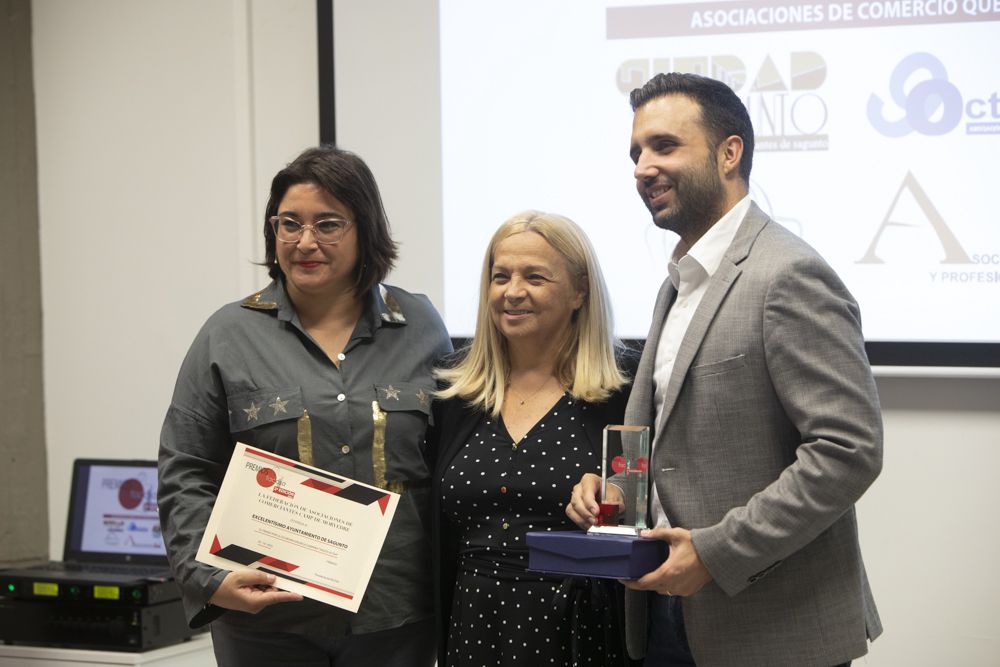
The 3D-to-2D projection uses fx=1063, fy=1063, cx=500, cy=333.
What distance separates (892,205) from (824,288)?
160 cm

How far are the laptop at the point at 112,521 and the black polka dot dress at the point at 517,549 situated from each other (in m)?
1.50

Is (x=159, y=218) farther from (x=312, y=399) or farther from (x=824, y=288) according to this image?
(x=824, y=288)

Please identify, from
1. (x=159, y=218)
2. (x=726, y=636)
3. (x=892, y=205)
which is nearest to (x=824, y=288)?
(x=726, y=636)

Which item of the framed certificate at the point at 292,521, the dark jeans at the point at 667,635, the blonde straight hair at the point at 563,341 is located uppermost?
the blonde straight hair at the point at 563,341

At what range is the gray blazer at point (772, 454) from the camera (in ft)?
5.29

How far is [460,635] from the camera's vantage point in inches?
84.2

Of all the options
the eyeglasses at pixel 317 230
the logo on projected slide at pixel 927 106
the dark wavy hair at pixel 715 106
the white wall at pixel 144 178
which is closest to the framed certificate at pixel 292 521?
the eyeglasses at pixel 317 230

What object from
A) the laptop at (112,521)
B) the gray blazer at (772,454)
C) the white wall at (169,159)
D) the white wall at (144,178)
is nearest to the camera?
the gray blazer at (772,454)

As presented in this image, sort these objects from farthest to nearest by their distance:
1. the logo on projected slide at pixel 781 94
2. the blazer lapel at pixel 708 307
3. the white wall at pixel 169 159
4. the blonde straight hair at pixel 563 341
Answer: the white wall at pixel 169 159, the logo on projected slide at pixel 781 94, the blonde straight hair at pixel 563 341, the blazer lapel at pixel 708 307

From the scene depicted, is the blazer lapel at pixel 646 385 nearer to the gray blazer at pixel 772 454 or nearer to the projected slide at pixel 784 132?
the gray blazer at pixel 772 454

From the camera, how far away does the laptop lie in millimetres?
3366

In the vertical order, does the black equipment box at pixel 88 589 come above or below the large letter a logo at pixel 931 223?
below

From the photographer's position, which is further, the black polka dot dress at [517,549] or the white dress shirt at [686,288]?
the black polka dot dress at [517,549]

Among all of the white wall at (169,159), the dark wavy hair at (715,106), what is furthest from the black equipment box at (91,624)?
the dark wavy hair at (715,106)
